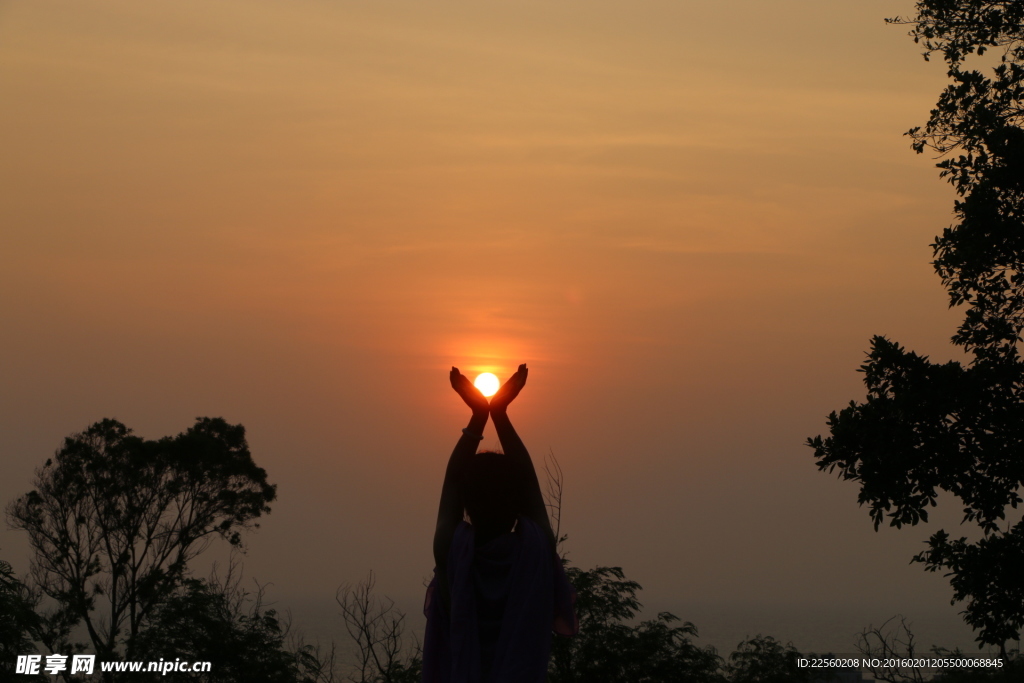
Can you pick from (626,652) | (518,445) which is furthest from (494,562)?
(626,652)

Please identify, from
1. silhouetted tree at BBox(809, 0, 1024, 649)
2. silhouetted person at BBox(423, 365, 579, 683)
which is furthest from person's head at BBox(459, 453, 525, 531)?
silhouetted tree at BBox(809, 0, 1024, 649)

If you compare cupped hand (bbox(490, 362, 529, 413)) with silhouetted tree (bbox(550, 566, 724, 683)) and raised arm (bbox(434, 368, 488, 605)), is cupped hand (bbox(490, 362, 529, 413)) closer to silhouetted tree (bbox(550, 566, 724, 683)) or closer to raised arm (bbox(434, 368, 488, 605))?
raised arm (bbox(434, 368, 488, 605))

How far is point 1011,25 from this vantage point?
12.1m

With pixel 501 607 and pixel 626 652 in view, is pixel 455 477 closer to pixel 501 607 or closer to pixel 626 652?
pixel 501 607

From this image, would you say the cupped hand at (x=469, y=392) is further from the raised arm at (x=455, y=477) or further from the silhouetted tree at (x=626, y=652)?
the silhouetted tree at (x=626, y=652)

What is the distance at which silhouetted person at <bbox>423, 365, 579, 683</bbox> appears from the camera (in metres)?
3.60

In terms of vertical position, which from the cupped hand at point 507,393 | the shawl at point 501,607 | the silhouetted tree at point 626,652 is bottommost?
the shawl at point 501,607

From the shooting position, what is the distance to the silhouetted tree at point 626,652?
11500 mm

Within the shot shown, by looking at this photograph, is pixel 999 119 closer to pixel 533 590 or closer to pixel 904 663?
pixel 904 663

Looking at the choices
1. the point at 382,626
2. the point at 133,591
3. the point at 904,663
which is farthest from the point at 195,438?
the point at 904,663

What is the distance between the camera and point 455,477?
3688 millimetres

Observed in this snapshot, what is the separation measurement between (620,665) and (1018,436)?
5.40 m

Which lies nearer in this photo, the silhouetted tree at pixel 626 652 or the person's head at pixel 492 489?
the person's head at pixel 492 489

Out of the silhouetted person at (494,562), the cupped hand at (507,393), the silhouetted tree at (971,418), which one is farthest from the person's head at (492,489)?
the silhouetted tree at (971,418)
